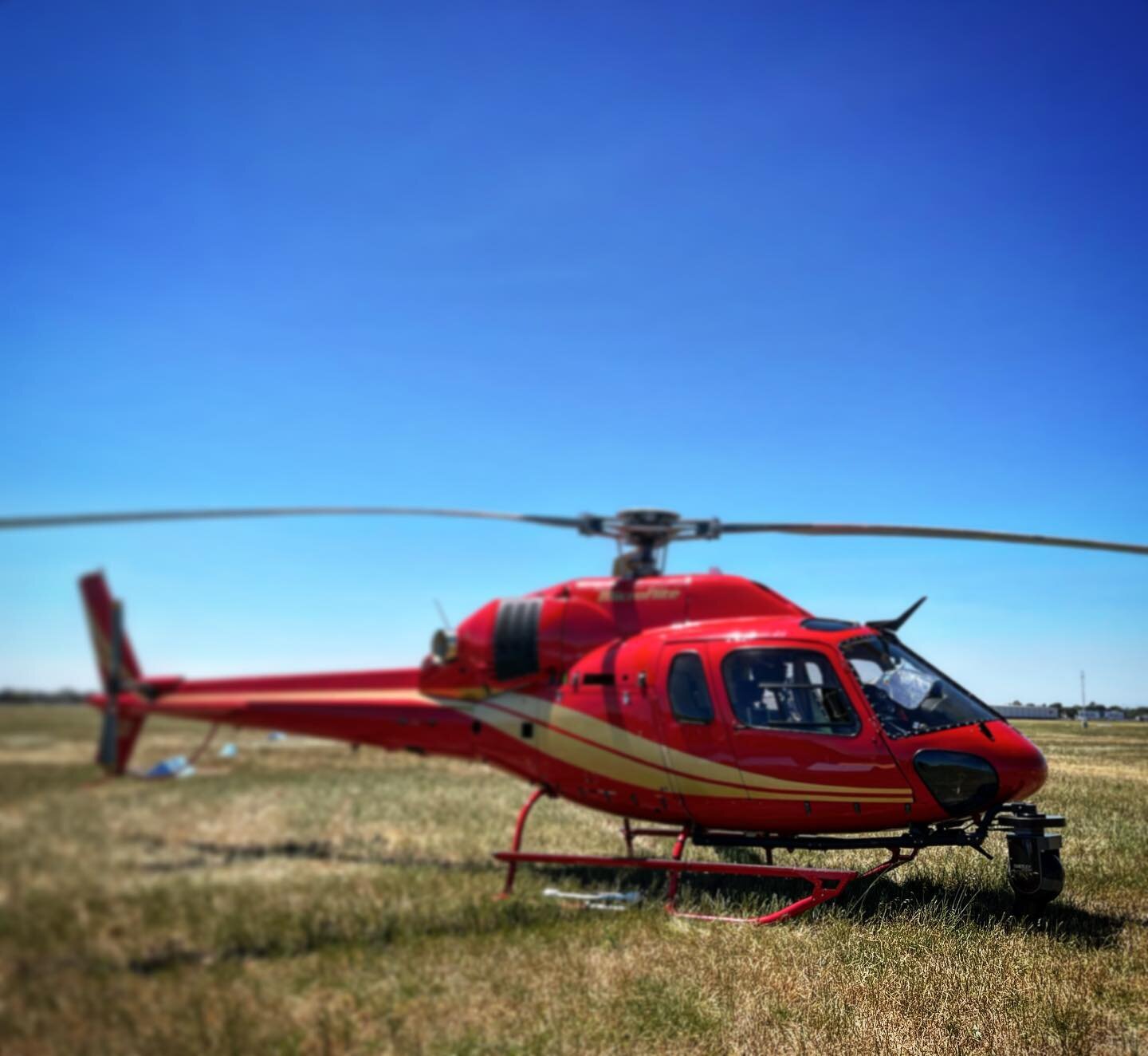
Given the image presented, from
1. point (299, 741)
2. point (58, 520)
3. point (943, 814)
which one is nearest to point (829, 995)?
point (943, 814)

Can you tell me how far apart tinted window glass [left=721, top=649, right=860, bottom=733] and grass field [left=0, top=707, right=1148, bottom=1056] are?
1170 millimetres

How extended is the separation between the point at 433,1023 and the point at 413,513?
10.6ft

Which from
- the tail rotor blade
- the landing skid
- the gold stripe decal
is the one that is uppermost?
the tail rotor blade

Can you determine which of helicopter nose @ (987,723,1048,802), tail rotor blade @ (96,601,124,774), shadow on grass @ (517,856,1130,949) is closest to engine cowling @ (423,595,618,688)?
shadow on grass @ (517,856,1130,949)

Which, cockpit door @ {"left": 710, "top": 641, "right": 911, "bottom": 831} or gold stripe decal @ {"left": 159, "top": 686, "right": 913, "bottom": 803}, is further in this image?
gold stripe decal @ {"left": 159, "top": 686, "right": 913, "bottom": 803}

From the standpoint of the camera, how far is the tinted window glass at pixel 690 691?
7297mm

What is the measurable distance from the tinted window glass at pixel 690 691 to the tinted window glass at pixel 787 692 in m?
0.22

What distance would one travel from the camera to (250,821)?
4.95 m

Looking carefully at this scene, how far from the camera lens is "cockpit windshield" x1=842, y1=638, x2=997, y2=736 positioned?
6469mm

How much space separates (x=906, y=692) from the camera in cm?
664

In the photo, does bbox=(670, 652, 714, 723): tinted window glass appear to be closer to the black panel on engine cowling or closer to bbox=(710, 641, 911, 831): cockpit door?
bbox=(710, 641, 911, 831): cockpit door

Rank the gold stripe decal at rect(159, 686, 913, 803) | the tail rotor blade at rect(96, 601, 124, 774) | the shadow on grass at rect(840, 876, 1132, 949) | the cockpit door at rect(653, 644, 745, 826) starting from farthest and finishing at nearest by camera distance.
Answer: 1. the cockpit door at rect(653, 644, 745, 826)
2. the gold stripe decal at rect(159, 686, 913, 803)
3. the shadow on grass at rect(840, 876, 1132, 949)
4. the tail rotor blade at rect(96, 601, 124, 774)

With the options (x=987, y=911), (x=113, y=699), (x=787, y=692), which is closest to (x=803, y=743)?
(x=787, y=692)

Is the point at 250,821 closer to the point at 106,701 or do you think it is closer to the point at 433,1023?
the point at 106,701
